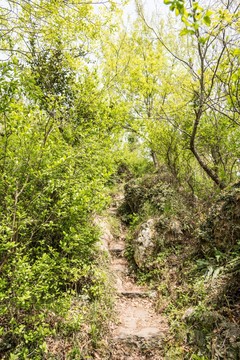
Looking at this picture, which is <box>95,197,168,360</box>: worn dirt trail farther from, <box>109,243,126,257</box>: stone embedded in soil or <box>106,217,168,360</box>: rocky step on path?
<box>109,243,126,257</box>: stone embedded in soil

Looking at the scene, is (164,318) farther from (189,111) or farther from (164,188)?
(189,111)

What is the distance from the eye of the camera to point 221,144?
659cm

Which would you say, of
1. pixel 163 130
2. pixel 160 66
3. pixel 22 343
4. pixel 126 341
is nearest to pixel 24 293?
pixel 22 343

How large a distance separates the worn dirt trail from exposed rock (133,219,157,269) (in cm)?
60

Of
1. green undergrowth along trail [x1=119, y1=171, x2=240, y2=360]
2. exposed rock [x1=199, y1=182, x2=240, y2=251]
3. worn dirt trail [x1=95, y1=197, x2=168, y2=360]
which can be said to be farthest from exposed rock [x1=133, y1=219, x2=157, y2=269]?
exposed rock [x1=199, y1=182, x2=240, y2=251]

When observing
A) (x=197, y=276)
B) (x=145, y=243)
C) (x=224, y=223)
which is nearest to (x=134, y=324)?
(x=197, y=276)

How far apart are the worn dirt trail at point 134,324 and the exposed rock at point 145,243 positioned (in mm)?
605

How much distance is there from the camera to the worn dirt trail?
3.30 metres

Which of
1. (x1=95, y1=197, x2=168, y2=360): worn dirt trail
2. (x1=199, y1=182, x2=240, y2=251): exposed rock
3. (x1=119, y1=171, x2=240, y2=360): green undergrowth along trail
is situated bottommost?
(x1=95, y1=197, x2=168, y2=360): worn dirt trail

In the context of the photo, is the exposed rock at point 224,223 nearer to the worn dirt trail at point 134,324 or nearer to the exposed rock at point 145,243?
the exposed rock at point 145,243

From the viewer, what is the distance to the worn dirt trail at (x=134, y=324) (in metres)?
3.30

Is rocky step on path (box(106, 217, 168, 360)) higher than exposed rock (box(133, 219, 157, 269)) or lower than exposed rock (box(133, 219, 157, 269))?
lower

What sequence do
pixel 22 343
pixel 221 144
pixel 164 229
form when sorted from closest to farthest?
pixel 22 343 < pixel 164 229 < pixel 221 144

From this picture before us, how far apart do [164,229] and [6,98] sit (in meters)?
5.14
